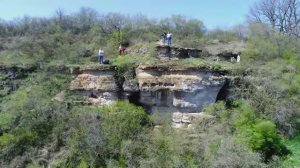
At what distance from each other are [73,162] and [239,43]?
53.2 ft

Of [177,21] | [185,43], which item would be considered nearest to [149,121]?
[185,43]

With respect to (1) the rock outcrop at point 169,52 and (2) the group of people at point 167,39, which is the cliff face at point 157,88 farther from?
(2) the group of people at point 167,39

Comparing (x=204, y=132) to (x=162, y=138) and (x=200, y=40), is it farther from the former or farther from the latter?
(x=200, y=40)

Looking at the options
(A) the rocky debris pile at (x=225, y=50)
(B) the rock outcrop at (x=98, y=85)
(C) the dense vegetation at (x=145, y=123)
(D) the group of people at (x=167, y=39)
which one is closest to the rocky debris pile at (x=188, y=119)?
(C) the dense vegetation at (x=145, y=123)

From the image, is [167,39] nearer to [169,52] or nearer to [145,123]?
[169,52]

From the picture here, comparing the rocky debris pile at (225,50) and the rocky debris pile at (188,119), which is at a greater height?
the rocky debris pile at (225,50)

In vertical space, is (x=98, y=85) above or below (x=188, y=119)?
above

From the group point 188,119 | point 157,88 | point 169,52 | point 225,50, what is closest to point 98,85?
point 157,88

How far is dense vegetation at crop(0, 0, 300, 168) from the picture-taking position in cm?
1944

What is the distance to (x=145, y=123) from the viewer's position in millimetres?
22547

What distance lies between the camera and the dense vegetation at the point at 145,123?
19438 mm

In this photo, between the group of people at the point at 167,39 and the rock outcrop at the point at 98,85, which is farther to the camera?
the group of people at the point at 167,39

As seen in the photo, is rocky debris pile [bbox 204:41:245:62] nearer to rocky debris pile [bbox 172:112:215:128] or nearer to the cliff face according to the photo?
the cliff face

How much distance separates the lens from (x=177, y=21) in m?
37.0
